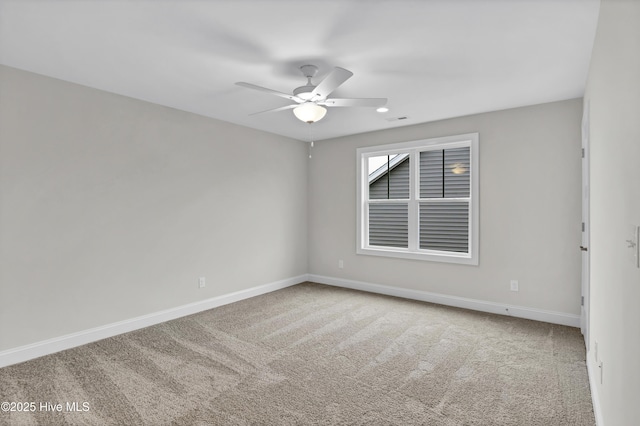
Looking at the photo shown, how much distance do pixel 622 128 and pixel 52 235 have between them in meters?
3.97

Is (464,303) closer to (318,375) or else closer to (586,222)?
(586,222)

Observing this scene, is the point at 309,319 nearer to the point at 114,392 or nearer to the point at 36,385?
the point at 114,392

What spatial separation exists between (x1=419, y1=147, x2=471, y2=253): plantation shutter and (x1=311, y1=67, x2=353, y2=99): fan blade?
2551mm

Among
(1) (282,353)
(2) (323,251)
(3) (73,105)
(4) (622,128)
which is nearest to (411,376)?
(1) (282,353)

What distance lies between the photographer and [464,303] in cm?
433

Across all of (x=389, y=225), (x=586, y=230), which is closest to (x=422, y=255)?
(x=389, y=225)

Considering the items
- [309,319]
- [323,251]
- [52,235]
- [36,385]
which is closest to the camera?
[36,385]

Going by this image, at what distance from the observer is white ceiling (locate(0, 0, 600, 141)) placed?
2.00 m

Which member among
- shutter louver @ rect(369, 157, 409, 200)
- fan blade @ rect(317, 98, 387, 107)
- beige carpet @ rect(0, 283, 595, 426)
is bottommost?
beige carpet @ rect(0, 283, 595, 426)

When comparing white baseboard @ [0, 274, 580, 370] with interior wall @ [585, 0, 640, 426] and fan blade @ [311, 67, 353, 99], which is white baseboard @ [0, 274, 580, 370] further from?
fan blade @ [311, 67, 353, 99]

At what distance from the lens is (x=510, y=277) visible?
4.02 meters

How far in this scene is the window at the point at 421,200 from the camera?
4.46 m

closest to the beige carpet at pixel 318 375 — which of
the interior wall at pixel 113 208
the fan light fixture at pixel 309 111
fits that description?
the interior wall at pixel 113 208

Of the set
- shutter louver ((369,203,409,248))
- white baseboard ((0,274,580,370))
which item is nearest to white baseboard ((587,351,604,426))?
white baseboard ((0,274,580,370))
